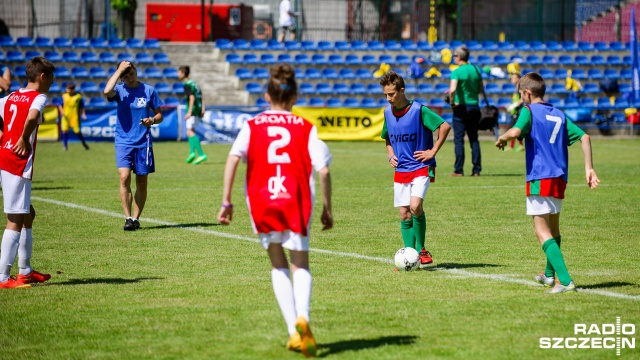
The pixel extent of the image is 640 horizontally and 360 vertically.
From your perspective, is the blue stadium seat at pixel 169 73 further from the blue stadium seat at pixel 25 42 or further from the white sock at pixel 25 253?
the white sock at pixel 25 253

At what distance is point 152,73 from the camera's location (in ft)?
115

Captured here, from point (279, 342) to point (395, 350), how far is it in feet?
2.54

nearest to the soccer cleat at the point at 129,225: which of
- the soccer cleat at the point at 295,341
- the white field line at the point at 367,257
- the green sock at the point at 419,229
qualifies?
the white field line at the point at 367,257

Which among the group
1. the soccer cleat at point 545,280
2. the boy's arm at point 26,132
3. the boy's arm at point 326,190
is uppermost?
the boy's arm at point 26,132

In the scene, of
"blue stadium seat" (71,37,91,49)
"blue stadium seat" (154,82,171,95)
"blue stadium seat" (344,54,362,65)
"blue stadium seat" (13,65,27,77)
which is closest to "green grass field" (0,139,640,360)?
"blue stadium seat" (13,65,27,77)

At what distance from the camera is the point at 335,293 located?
7832mm

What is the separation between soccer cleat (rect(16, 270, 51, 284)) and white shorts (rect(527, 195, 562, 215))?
14.0 feet

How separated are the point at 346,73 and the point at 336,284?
29356 mm

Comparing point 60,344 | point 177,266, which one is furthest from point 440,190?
point 60,344

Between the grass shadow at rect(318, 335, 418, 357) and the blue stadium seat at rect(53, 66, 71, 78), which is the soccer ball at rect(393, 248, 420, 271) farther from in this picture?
the blue stadium seat at rect(53, 66, 71, 78)

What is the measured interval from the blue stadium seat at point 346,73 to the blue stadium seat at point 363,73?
0.21 metres

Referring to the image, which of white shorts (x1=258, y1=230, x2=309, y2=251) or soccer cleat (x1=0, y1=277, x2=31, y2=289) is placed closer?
white shorts (x1=258, y1=230, x2=309, y2=251)

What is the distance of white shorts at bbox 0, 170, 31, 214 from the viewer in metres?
8.24

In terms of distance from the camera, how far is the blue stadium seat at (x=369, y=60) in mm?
37653
